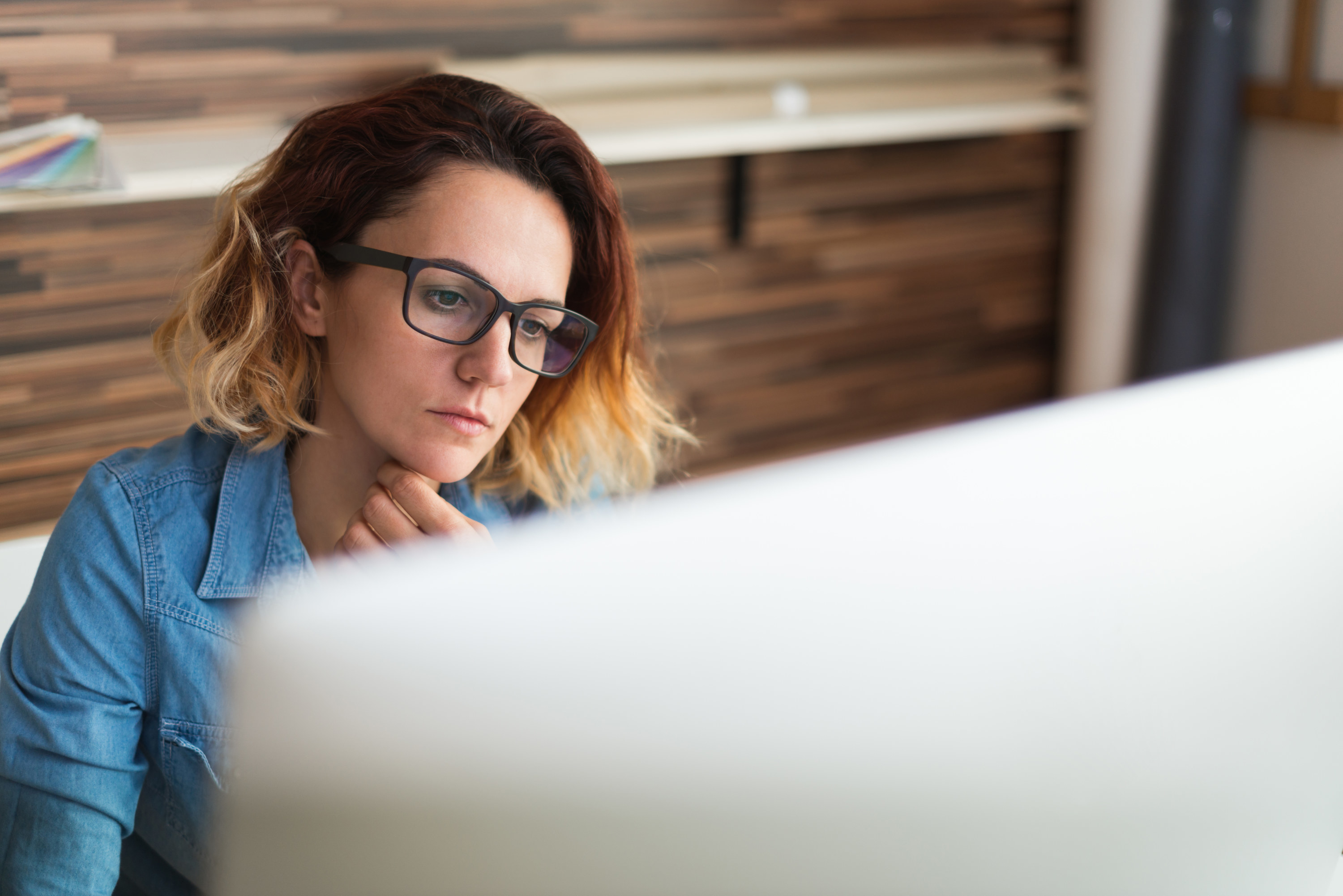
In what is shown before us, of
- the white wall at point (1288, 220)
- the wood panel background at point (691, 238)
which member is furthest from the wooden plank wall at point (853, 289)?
the white wall at point (1288, 220)

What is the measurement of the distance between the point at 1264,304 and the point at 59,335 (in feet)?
9.08

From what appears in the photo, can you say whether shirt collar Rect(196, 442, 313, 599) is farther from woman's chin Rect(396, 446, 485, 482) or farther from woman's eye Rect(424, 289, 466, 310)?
woman's eye Rect(424, 289, 466, 310)

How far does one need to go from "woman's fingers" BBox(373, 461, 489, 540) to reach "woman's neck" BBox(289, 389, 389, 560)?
0.10 metres

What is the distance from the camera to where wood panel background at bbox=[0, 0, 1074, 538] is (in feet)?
7.34

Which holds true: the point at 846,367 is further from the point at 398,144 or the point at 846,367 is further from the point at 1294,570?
the point at 1294,570

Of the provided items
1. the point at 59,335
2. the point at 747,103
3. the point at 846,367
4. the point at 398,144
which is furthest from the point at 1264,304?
the point at 59,335

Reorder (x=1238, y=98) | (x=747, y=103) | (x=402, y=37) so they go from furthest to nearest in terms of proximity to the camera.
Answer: (x=1238, y=98)
(x=747, y=103)
(x=402, y=37)

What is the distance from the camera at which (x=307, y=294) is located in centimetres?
107

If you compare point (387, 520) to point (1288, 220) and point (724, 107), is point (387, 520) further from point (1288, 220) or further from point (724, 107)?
point (1288, 220)

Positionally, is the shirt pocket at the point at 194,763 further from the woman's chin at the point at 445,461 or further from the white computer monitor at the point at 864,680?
the white computer monitor at the point at 864,680

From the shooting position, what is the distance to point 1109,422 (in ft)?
1.51

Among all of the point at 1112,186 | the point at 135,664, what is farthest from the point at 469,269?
the point at 1112,186

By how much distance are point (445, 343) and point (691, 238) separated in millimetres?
1973

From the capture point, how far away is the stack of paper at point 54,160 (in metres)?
1.96
